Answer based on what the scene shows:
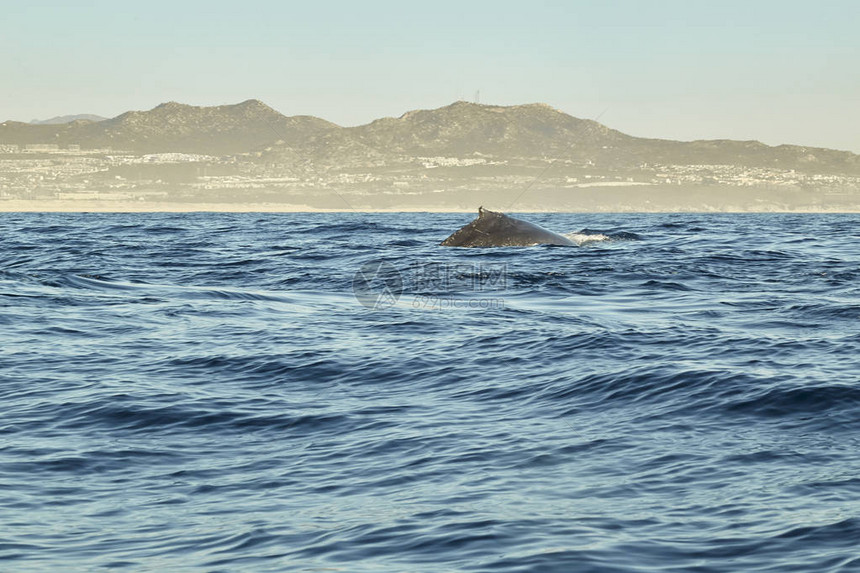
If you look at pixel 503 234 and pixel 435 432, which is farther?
pixel 503 234

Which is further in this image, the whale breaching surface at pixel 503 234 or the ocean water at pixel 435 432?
the whale breaching surface at pixel 503 234

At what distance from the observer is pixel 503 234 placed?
3069 centimetres

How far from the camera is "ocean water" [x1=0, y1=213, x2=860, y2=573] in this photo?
658 cm

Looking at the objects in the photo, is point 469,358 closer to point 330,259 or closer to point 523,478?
point 523,478

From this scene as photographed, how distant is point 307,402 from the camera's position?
11156 millimetres

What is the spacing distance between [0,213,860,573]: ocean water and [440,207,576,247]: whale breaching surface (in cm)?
944

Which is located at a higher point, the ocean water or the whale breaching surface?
the whale breaching surface

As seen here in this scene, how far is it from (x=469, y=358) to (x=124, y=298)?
10057 mm

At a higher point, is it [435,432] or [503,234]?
[503,234]

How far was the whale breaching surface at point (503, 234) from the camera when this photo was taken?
3058 cm

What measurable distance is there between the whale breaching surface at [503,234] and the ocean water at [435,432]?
9.44m

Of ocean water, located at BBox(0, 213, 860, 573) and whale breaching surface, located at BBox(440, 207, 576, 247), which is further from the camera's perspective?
whale breaching surface, located at BBox(440, 207, 576, 247)

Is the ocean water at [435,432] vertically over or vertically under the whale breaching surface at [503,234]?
under

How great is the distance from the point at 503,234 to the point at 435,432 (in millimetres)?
21369
